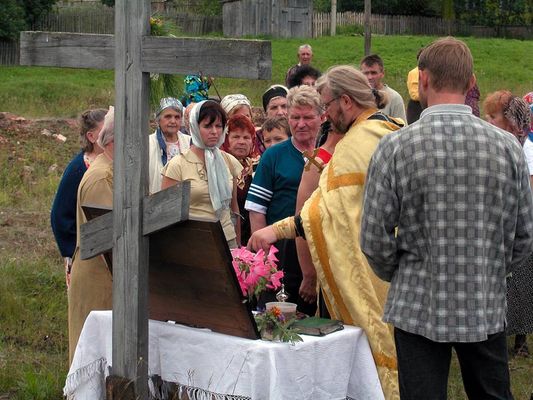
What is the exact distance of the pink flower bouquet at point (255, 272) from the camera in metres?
5.36

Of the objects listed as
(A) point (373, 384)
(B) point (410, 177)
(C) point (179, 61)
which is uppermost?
(C) point (179, 61)

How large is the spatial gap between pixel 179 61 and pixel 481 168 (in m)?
1.64

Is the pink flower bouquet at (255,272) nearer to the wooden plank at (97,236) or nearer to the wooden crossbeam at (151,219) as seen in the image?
the wooden crossbeam at (151,219)

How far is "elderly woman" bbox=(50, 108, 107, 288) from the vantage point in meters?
6.80

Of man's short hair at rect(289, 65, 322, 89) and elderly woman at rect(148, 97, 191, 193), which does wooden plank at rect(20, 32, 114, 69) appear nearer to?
elderly woman at rect(148, 97, 191, 193)

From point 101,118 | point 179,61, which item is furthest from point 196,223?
point 101,118

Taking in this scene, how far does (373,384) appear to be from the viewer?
5.29 m

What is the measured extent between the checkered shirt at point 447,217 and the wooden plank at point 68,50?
1.80 meters

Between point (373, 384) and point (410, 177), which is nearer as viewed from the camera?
point (410, 177)

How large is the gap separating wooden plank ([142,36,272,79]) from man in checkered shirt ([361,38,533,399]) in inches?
31.5

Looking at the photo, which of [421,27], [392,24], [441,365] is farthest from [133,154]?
[421,27]

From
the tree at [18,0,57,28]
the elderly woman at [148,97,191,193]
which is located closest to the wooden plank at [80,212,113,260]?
the elderly woman at [148,97,191,193]

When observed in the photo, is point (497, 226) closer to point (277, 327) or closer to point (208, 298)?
point (277, 327)

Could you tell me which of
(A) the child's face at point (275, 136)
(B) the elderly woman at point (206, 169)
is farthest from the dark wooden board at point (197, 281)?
(A) the child's face at point (275, 136)
